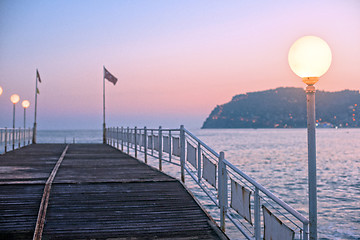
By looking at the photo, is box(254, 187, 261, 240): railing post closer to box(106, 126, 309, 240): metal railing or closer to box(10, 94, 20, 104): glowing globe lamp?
box(106, 126, 309, 240): metal railing

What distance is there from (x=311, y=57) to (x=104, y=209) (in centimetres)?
461

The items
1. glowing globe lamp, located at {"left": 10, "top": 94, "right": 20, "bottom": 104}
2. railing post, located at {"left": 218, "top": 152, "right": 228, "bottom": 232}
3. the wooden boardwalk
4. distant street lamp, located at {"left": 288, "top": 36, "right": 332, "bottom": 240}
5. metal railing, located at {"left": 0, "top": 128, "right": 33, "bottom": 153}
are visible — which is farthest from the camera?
glowing globe lamp, located at {"left": 10, "top": 94, "right": 20, "bottom": 104}

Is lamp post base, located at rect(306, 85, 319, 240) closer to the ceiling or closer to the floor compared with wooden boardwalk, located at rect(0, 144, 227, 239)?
closer to the ceiling

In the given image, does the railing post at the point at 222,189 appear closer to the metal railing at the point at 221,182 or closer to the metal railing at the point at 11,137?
the metal railing at the point at 221,182

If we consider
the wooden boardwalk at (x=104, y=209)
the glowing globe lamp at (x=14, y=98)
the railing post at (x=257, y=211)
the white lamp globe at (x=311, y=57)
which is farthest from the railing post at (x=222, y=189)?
the glowing globe lamp at (x=14, y=98)

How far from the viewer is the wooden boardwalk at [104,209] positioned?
5.71m

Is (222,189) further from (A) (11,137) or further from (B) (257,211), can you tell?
(A) (11,137)

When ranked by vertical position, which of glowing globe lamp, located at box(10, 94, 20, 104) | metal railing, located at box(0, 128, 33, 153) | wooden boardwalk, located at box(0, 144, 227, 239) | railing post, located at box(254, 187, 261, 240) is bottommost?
wooden boardwalk, located at box(0, 144, 227, 239)

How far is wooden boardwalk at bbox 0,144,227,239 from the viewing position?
18.7 ft

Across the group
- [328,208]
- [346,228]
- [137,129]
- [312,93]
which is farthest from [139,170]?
[328,208]

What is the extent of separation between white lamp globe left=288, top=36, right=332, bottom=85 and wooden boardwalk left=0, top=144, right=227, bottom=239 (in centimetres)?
284

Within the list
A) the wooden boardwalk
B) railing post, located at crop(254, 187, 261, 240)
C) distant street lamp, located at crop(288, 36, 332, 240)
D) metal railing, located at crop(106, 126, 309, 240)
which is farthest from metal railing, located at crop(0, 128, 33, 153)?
distant street lamp, located at crop(288, 36, 332, 240)

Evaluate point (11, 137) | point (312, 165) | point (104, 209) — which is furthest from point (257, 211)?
point (11, 137)

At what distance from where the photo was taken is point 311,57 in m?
4.39
